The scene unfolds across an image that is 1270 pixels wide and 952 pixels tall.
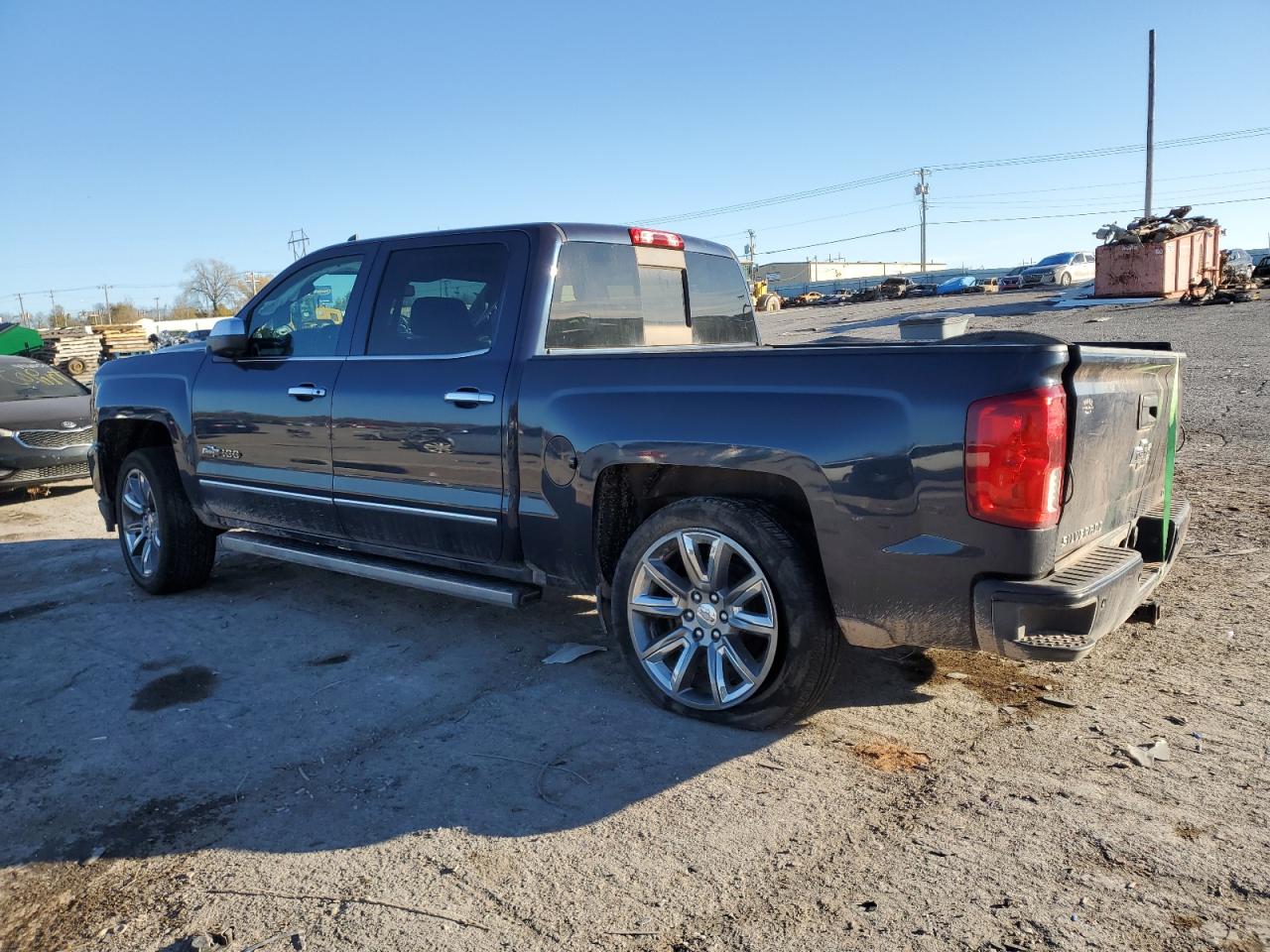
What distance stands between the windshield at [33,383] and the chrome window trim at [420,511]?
24.0 feet

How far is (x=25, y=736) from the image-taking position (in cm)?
400

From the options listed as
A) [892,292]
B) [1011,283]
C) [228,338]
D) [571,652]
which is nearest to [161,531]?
[228,338]

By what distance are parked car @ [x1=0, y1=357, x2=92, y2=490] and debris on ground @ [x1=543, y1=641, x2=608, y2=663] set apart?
25.0 feet

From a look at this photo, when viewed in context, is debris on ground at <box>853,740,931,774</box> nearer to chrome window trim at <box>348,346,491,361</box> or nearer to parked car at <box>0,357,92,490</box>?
chrome window trim at <box>348,346,491,361</box>

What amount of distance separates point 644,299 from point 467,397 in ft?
3.83

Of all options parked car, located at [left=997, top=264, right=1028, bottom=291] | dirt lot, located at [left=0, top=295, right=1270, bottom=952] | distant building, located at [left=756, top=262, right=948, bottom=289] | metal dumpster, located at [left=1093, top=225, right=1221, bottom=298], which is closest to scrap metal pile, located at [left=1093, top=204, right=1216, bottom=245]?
metal dumpster, located at [left=1093, top=225, right=1221, bottom=298]

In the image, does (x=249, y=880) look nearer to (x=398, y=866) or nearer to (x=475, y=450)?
(x=398, y=866)

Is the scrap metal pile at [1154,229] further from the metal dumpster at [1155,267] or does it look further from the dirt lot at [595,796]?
the dirt lot at [595,796]

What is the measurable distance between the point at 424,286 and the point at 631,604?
2.01 meters

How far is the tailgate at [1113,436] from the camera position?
3096 millimetres

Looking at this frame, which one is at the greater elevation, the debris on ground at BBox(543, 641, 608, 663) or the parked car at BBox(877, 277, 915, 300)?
the parked car at BBox(877, 277, 915, 300)

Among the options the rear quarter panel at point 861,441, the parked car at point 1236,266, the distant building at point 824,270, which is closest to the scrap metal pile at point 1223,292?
the parked car at point 1236,266

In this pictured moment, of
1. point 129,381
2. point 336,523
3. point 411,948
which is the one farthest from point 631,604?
point 129,381

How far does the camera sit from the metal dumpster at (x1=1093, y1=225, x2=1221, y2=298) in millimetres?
25281
